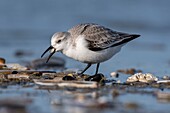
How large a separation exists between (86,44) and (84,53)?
0.18 metres

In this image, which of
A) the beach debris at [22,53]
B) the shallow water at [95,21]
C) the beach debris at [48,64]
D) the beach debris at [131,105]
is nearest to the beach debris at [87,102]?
the beach debris at [131,105]

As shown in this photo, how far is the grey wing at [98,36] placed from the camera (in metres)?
8.68

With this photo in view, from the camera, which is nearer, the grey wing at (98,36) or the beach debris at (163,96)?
the beach debris at (163,96)

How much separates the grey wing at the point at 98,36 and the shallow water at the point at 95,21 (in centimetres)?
105

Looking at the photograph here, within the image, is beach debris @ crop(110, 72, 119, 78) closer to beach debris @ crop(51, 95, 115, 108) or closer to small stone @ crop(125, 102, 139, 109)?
beach debris @ crop(51, 95, 115, 108)

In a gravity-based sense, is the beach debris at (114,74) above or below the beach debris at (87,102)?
above

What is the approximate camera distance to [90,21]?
1688 centimetres

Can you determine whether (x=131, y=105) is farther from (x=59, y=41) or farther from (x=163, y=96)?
(x=59, y=41)

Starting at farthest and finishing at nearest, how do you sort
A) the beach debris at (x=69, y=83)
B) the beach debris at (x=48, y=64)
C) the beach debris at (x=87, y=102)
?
the beach debris at (x=48, y=64) < the beach debris at (x=69, y=83) < the beach debris at (x=87, y=102)

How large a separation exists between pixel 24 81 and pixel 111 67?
9.57 feet

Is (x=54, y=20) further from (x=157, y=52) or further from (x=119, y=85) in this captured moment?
(x=119, y=85)

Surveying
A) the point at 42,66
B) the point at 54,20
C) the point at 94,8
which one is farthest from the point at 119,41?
the point at 94,8

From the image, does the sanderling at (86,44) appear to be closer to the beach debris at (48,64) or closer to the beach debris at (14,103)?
the beach debris at (48,64)

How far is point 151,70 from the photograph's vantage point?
10219 mm
